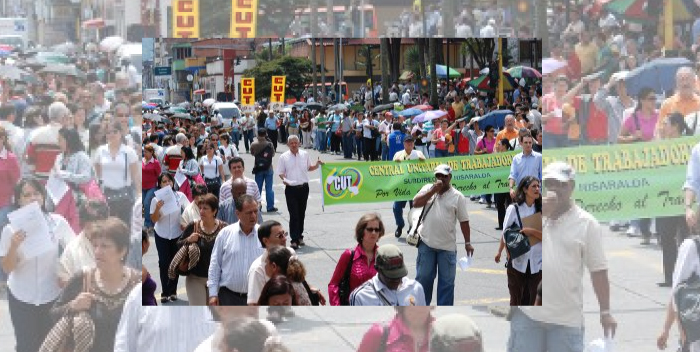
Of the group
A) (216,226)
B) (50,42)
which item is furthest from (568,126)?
(50,42)

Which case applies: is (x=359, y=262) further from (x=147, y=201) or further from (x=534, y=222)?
(x=147, y=201)

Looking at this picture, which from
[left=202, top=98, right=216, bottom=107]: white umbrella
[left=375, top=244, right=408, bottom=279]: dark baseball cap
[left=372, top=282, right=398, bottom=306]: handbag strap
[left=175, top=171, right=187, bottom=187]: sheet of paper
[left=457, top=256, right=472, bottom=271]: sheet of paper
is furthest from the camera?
[left=175, top=171, right=187, bottom=187]: sheet of paper

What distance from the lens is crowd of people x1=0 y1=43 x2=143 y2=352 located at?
743 centimetres

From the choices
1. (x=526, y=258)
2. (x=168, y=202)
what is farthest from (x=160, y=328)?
(x=526, y=258)

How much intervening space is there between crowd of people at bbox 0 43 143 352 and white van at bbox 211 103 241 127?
613mm

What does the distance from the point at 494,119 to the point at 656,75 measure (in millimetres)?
1005

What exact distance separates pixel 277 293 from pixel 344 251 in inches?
18.9

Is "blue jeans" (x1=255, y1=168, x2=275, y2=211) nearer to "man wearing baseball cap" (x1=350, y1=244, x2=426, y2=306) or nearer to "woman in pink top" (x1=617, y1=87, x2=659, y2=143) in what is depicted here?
"man wearing baseball cap" (x1=350, y1=244, x2=426, y2=306)

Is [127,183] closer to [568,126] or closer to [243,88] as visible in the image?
[243,88]

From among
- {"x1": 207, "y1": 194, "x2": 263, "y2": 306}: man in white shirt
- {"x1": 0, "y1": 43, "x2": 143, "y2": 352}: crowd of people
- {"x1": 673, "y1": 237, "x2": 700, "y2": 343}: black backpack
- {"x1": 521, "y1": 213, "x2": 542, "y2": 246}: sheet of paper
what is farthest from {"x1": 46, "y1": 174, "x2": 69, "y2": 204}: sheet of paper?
{"x1": 673, "y1": 237, "x2": 700, "y2": 343}: black backpack

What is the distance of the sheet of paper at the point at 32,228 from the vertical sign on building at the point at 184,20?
3.88 ft

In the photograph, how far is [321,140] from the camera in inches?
329

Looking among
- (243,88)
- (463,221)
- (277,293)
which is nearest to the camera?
(277,293)

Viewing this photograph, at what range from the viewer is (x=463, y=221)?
8.43 metres
